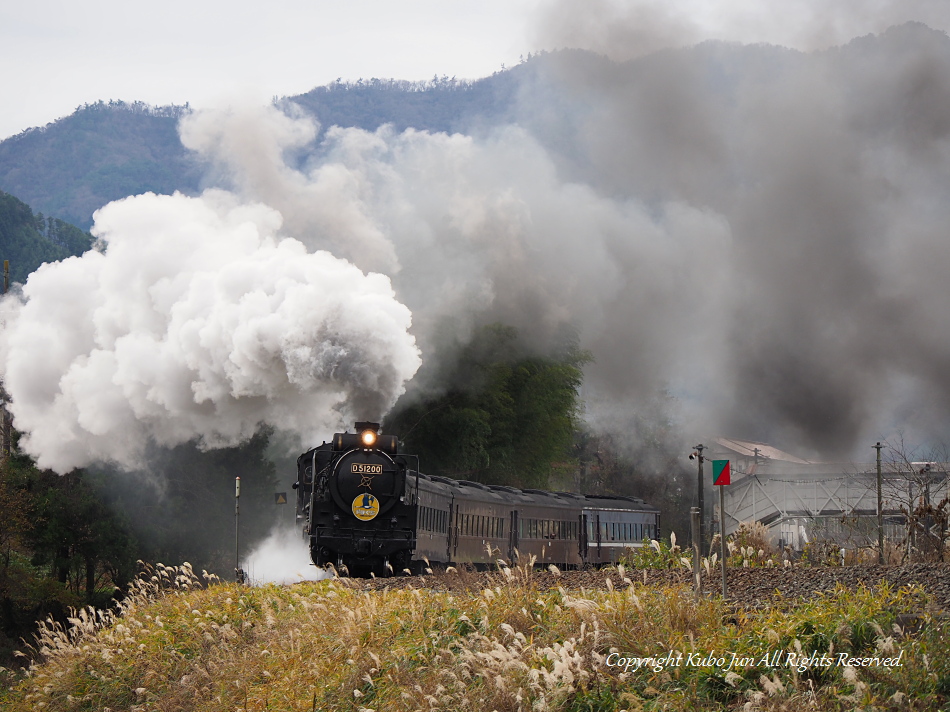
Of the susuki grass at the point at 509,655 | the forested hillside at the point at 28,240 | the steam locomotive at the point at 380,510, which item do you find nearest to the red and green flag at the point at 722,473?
the susuki grass at the point at 509,655

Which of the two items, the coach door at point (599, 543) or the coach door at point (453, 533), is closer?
the coach door at point (453, 533)

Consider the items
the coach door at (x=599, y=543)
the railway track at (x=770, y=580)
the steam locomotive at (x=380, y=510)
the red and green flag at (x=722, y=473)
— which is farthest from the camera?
the coach door at (x=599, y=543)

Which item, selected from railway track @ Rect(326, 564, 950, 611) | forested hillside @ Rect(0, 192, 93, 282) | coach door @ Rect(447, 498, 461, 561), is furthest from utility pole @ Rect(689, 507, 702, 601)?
forested hillside @ Rect(0, 192, 93, 282)

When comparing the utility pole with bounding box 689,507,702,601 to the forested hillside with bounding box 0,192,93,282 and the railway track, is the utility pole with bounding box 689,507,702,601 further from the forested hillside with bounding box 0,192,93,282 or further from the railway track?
the forested hillside with bounding box 0,192,93,282

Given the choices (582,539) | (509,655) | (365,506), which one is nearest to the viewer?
(509,655)

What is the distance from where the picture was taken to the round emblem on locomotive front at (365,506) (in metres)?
16.2

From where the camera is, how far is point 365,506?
16188mm

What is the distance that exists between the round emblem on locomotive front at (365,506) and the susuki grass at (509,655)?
14.4ft

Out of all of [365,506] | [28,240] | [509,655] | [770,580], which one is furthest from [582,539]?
[28,240]

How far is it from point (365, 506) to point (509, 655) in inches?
372

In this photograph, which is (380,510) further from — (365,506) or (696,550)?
(696,550)

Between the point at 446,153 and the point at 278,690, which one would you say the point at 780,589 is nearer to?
the point at 278,690

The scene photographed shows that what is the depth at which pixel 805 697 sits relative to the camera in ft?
19.8

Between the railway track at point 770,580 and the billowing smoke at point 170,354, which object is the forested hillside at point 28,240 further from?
the railway track at point 770,580
